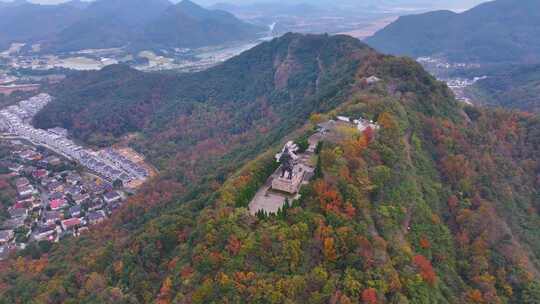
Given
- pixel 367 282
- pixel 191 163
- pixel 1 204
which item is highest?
pixel 367 282

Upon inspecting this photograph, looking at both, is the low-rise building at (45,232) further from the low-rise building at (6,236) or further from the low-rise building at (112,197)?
the low-rise building at (112,197)

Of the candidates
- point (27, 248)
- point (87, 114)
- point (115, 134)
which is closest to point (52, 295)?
point (27, 248)

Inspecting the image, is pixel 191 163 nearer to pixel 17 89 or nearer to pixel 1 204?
pixel 1 204

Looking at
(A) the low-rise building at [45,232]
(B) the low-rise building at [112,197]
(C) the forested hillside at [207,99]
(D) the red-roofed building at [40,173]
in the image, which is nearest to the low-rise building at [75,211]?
(A) the low-rise building at [45,232]

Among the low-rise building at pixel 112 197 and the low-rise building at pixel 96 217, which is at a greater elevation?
the low-rise building at pixel 112 197

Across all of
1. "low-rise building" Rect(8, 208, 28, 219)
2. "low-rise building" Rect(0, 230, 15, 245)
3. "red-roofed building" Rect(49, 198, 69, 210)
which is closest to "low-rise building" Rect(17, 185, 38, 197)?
"low-rise building" Rect(8, 208, 28, 219)

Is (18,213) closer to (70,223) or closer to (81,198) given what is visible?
(81,198)

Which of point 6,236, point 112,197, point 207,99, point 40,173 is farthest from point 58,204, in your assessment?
point 207,99
